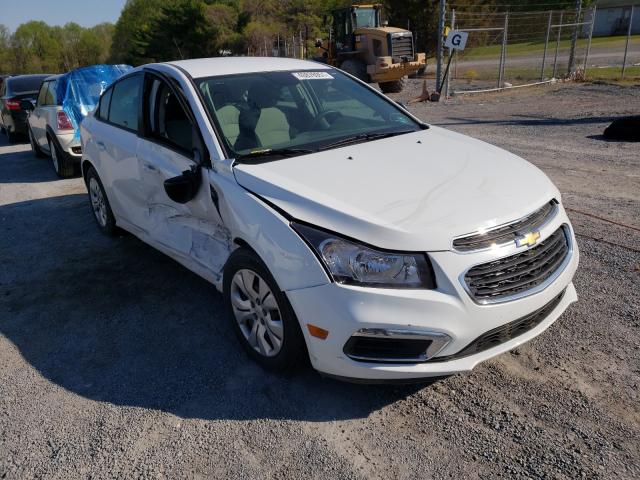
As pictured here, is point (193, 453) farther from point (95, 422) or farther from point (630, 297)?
point (630, 297)

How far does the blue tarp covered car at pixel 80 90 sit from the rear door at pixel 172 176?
5033 millimetres

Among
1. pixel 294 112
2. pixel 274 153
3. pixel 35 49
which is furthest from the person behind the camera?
pixel 35 49

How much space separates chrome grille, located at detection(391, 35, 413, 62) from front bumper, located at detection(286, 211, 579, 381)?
18442 mm

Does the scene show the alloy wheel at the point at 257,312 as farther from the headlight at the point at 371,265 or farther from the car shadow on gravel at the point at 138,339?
the headlight at the point at 371,265

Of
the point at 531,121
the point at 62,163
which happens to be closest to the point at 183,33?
the point at 531,121

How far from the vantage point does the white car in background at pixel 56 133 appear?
8.64m

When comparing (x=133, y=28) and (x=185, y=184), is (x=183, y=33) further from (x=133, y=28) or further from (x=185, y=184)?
(x=185, y=184)

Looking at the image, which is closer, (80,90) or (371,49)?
(80,90)

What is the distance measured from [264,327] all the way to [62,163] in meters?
6.89

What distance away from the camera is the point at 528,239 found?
2783 millimetres

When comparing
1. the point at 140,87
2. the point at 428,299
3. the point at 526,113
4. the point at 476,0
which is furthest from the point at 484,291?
the point at 476,0


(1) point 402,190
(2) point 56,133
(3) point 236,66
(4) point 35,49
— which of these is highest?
(3) point 236,66

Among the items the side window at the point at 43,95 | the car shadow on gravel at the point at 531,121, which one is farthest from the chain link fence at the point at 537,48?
the side window at the point at 43,95

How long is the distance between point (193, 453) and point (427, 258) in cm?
146
